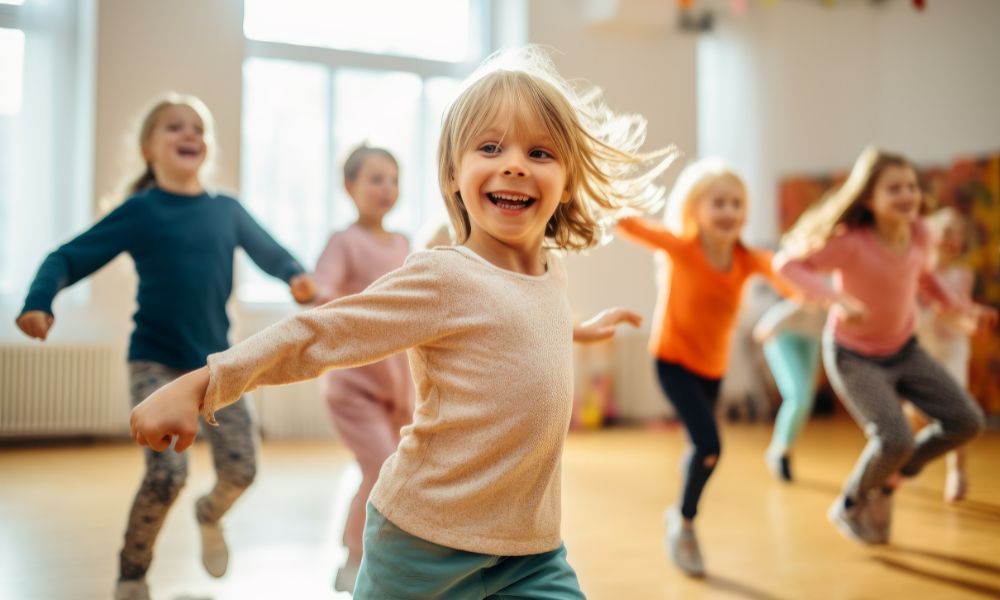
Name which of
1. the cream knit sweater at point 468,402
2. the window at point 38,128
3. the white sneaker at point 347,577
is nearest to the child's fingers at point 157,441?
the cream knit sweater at point 468,402

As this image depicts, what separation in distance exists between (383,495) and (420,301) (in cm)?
29

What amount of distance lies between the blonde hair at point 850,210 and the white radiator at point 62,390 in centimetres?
406

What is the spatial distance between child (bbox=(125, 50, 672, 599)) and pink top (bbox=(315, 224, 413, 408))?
1181 mm

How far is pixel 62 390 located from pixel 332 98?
2.58 m

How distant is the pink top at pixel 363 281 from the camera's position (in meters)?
2.59

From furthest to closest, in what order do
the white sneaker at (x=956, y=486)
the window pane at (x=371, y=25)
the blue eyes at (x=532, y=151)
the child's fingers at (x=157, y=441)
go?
the window pane at (x=371, y=25)
the white sneaker at (x=956, y=486)
the blue eyes at (x=532, y=151)
the child's fingers at (x=157, y=441)

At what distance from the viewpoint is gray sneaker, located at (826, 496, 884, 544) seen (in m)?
3.07

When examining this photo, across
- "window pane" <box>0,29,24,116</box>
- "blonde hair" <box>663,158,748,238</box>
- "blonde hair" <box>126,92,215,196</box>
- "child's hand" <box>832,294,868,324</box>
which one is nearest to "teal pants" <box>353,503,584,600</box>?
"blonde hair" <box>126,92,215,196</box>

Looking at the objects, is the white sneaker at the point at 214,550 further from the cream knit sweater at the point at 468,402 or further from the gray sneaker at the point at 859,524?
the gray sneaker at the point at 859,524

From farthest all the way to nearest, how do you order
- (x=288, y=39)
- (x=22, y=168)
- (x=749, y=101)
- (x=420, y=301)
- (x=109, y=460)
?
1. (x=749, y=101)
2. (x=288, y=39)
3. (x=22, y=168)
4. (x=109, y=460)
5. (x=420, y=301)

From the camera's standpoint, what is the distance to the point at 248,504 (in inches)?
149

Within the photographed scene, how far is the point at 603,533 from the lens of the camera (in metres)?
3.27

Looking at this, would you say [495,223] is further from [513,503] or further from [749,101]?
[749,101]

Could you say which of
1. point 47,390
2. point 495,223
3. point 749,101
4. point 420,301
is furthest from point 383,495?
point 749,101
